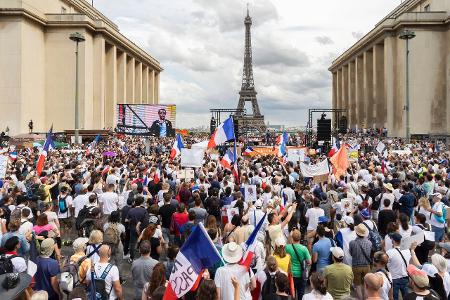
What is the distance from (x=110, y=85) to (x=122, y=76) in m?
6.95

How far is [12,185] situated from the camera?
1309 cm

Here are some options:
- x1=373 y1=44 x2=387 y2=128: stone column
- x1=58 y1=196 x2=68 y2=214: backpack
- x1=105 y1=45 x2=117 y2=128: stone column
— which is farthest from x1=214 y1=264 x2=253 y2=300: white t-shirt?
x1=373 y1=44 x2=387 y2=128: stone column

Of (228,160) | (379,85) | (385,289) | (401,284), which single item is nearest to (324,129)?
(228,160)

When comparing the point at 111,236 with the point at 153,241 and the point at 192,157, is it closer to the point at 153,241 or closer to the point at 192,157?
the point at 153,241

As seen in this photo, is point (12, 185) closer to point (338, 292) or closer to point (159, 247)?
point (159, 247)

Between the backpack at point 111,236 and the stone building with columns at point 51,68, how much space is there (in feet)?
139

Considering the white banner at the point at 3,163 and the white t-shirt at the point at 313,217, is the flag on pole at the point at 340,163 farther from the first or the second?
the white banner at the point at 3,163

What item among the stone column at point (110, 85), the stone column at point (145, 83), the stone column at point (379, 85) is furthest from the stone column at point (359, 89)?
the stone column at point (110, 85)

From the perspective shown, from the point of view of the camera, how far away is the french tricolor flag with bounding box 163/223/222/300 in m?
4.82

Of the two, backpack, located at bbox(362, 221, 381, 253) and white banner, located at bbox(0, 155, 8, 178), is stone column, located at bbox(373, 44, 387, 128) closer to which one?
white banner, located at bbox(0, 155, 8, 178)

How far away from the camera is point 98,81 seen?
53.4 meters

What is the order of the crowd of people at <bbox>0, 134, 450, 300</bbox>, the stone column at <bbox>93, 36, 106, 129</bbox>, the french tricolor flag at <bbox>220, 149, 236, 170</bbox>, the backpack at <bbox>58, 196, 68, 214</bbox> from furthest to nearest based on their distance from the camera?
the stone column at <bbox>93, 36, 106, 129</bbox> → the french tricolor flag at <bbox>220, 149, 236, 170</bbox> → the backpack at <bbox>58, 196, 68, 214</bbox> → the crowd of people at <bbox>0, 134, 450, 300</bbox>

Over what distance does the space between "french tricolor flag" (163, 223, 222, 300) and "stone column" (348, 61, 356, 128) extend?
70.5m

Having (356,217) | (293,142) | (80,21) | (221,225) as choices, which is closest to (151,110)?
(293,142)
